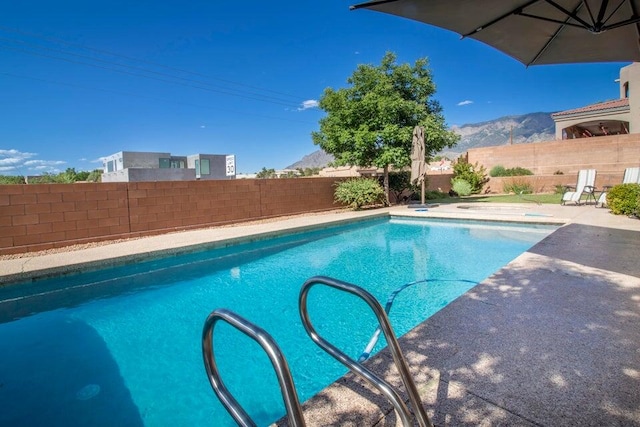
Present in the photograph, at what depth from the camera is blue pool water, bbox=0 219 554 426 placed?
2.75m

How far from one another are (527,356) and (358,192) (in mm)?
11441

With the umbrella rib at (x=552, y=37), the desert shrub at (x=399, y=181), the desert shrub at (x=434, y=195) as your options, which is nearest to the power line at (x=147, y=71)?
the desert shrub at (x=399, y=181)

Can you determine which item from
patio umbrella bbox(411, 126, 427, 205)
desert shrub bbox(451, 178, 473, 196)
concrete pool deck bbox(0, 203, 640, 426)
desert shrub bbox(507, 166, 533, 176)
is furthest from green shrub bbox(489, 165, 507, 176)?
concrete pool deck bbox(0, 203, 640, 426)

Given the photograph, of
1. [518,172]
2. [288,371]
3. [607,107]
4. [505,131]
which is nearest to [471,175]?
[518,172]

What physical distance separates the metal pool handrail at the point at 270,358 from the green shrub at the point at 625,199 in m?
10.4

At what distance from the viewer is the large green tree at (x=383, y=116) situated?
13.1m

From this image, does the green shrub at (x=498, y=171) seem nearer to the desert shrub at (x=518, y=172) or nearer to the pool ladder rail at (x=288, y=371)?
the desert shrub at (x=518, y=172)

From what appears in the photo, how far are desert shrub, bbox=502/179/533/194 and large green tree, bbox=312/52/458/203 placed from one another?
7025mm

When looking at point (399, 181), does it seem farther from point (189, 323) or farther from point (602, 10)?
point (189, 323)

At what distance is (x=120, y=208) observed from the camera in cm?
818

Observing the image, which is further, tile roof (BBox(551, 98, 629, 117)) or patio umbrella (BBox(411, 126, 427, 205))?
tile roof (BBox(551, 98, 629, 117))

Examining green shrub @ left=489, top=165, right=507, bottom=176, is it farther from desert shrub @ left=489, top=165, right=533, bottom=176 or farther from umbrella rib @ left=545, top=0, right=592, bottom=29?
umbrella rib @ left=545, top=0, right=592, bottom=29

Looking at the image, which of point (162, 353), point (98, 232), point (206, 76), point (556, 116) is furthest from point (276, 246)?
Answer: point (206, 76)

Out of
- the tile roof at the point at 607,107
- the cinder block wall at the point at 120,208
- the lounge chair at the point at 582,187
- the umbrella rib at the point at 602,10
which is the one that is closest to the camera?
the umbrella rib at the point at 602,10
